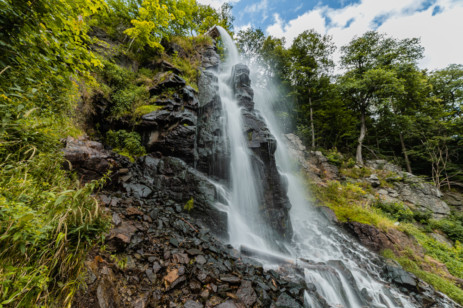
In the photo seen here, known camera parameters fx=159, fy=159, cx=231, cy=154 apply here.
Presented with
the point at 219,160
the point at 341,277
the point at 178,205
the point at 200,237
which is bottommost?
the point at 341,277

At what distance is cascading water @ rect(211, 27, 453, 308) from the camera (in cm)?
518

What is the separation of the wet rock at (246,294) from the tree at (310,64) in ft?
62.8

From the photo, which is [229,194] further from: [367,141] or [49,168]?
[367,141]

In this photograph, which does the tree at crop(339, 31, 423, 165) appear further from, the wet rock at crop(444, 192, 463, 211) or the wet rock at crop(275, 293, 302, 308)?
the wet rock at crop(275, 293, 302, 308)

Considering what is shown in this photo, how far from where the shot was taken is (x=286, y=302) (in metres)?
3.38

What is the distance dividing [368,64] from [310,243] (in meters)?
21.9

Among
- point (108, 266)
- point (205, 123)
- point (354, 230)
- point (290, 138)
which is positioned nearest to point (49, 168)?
point (108, 266)

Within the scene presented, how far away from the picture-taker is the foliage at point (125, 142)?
6.30 metres

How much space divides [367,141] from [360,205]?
13.5m

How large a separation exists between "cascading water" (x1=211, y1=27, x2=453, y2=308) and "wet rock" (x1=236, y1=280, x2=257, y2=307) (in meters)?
1.85

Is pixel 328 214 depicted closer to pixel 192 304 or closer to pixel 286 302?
pixel 286 302

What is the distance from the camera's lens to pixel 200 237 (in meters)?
4.53

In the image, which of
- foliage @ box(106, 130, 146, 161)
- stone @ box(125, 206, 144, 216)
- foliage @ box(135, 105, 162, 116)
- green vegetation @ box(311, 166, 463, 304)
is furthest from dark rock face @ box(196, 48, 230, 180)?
green vegetation @ box(311, 166, 463, 304)

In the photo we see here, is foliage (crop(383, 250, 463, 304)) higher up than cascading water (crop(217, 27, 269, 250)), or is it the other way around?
cascading water (crop(217, 27, 269, 250))
